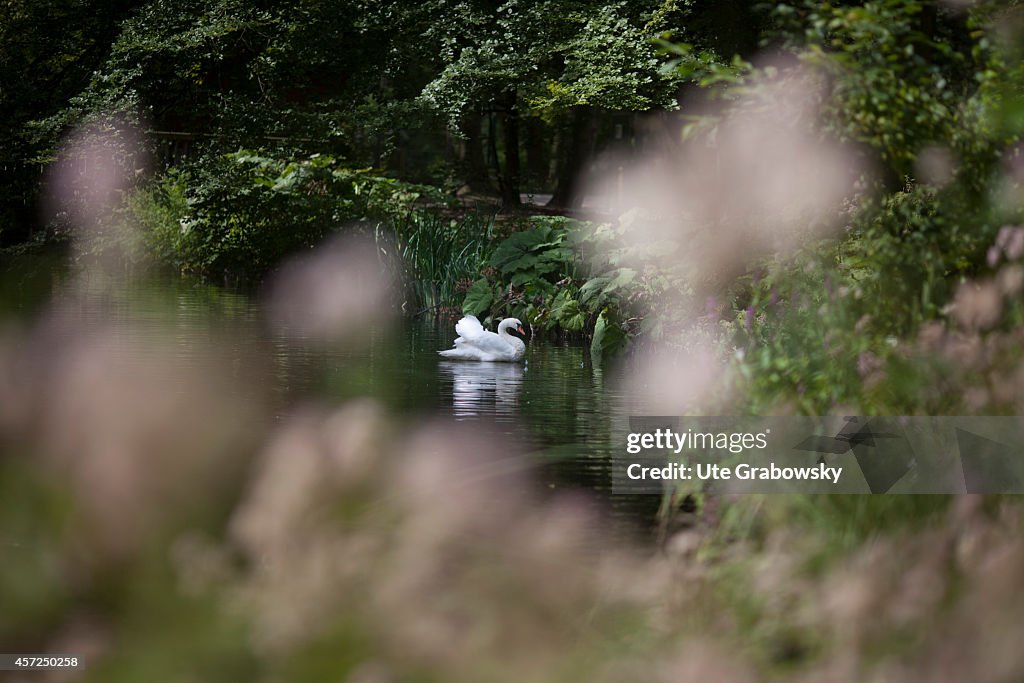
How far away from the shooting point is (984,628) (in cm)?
268

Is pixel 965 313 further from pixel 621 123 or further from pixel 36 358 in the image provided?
pixel 621 123

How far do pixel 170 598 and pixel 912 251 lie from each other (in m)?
3.15

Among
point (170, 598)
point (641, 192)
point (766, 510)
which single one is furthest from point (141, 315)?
point (170, 598)

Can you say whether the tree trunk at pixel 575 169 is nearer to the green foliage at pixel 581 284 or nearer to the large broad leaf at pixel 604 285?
the green foliage at pixel 581 284

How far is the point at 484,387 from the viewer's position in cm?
928

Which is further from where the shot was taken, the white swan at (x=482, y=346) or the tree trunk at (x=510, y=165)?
the tree trunk at (x=510, y=165)

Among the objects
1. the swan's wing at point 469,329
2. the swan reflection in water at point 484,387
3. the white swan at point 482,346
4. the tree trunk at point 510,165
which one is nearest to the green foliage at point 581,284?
the white swan at point 482,346

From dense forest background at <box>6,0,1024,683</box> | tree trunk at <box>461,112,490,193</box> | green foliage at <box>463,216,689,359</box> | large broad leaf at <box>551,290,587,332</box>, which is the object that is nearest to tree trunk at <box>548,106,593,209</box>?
tree trunk at <box>461,112,490,193</box>

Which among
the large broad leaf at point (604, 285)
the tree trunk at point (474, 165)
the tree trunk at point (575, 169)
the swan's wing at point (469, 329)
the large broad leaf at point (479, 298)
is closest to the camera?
the swan's wing at point (469, 329)
